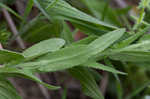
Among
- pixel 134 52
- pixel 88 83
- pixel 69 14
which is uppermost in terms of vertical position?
pixel 69 14

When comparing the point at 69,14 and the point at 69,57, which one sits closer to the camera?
the point at 69,57

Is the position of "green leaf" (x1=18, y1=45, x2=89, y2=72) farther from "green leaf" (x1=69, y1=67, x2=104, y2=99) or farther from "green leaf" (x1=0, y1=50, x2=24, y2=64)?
"green leaf" (x1=69, y1=67, x2=104, y2=99)

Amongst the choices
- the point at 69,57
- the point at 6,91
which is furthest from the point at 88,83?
the point at 6,91

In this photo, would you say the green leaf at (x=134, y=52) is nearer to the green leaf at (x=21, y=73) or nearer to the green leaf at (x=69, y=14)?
the green leaf at (x=69, y=14)

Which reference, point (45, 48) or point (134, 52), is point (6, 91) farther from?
point (134, 52)

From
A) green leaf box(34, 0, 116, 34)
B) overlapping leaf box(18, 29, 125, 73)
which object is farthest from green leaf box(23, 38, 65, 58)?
green leaf box(34, 0, 116, 34)

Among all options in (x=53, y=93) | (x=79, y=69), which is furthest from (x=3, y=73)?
(x=53, y=93)

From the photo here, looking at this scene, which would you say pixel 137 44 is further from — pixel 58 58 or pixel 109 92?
pixel 109 92
